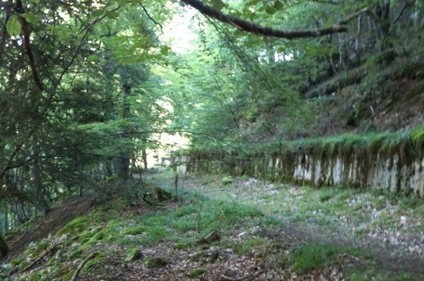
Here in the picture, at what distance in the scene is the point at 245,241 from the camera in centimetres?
704

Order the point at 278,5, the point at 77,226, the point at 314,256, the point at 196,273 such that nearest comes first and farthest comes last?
the point at 278,5, the point at 314,256, the point at 196,273, the point at 77,226

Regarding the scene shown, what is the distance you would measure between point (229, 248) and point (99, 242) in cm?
322

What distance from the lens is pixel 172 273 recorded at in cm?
641

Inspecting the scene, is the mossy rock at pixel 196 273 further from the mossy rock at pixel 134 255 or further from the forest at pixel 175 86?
the mossy rock at pixel 134 255

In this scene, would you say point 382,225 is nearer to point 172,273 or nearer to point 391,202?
point 391,202

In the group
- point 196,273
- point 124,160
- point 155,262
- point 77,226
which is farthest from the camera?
point 124,160

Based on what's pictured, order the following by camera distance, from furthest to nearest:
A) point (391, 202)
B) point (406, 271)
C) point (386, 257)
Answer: point (391, 202) < point (386, 257) < point (406, 271)

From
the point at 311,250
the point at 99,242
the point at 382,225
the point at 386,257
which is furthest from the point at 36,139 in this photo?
the point at 382,225

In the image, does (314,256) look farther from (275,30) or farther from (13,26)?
(13,26)

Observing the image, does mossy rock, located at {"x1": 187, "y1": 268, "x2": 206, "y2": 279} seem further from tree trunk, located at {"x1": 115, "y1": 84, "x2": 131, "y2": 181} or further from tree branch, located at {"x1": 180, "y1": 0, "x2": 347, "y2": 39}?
tree trunk, located at {"x1": 115, "y1": 84, "x2": 131, "y2": 181}

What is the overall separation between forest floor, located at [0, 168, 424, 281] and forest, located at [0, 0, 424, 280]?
30cm

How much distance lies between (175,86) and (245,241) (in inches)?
461

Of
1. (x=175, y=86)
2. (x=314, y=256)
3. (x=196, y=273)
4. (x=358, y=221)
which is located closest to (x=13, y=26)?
(x=196, y=273)

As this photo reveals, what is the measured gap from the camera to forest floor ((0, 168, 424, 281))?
5.59 meters
